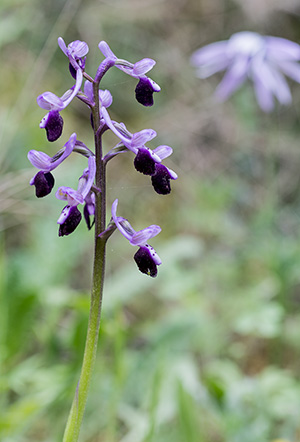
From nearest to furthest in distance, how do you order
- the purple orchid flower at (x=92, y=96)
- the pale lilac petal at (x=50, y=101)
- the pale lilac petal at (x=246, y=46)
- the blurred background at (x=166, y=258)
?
the pale lilac petal at (x=50, y=101) → the purple orchid flower at (x=92, y=96) → the blurred background at (x=166, y=258) → the pale lilac petal at (x=246, y=46)

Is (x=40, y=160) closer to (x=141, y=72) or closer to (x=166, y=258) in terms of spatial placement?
(x=141, y=72)

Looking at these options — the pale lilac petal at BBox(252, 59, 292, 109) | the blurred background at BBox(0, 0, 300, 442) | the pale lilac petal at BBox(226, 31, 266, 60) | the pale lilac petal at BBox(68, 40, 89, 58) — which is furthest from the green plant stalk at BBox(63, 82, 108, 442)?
the pale lilac petal at BBox(252, 59, 292, 109)

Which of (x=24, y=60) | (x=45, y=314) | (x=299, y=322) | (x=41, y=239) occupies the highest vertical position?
(x=24, y=60)

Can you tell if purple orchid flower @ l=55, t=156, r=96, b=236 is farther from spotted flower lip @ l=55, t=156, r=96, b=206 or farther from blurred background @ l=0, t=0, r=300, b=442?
blurred background @ l=0, t=0, r=300, b=442

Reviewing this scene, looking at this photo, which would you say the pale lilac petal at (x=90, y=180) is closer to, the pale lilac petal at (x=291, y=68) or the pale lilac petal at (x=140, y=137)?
the pale lilac petal at (x=140, y=137)

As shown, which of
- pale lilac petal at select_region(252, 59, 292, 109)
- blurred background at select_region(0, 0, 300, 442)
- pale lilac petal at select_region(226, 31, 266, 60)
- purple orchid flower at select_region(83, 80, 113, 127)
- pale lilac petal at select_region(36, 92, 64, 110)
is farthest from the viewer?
pale lilac petal at select_region(252, 59, 292, 109)

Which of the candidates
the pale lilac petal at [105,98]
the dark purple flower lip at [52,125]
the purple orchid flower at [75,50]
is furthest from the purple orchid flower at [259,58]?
the dark purple flower lip at [52,125]

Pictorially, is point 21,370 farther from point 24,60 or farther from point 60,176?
point 24,60

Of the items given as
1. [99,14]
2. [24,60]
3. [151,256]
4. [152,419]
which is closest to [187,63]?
[99,14]
